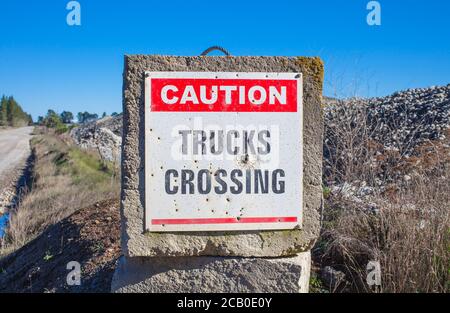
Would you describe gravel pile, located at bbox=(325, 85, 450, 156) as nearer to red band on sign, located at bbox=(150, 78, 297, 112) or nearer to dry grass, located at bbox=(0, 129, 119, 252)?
dry grass, located at bbox=(0, 129, 119, 252)

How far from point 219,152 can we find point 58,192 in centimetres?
782

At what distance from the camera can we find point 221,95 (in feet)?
8.49

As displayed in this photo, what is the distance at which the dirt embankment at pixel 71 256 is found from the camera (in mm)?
3480

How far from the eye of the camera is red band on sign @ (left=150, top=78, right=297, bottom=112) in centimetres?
256

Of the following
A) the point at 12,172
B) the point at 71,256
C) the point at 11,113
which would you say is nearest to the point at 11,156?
the point at 12,172

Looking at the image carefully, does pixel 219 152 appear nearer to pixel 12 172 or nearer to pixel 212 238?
pixel 212 238

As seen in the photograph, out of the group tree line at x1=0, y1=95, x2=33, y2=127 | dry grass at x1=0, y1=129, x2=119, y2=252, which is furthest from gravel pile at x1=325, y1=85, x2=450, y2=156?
tree line at x1=0, y1=95, x2=33, y2=127

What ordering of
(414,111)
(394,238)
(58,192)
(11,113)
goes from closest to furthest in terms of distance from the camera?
(394,238) → (58,192) → (414,111) → (11,113)

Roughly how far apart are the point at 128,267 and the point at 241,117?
3.70 feet

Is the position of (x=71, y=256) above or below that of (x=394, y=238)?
below

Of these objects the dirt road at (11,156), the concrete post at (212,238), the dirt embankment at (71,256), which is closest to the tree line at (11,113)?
the dirt road at (11,156)

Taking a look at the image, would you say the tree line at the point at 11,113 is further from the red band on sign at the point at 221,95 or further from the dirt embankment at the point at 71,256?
the red band on sign at the point at 221,95

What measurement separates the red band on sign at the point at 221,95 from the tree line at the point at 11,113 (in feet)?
196

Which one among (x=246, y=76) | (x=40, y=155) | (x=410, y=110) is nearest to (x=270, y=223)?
(x=246, y=76)
